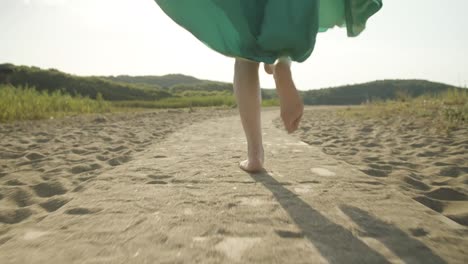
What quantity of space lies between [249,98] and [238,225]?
2.51ft

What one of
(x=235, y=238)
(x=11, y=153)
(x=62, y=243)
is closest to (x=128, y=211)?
(x=62, y=243)

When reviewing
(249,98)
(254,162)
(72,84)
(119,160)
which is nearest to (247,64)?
(249,98)

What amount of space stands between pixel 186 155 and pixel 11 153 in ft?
4.56

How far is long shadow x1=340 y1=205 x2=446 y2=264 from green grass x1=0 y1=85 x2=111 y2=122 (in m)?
6.13

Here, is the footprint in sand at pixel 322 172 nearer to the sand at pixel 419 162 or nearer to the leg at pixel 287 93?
the sand at pixel 419 162

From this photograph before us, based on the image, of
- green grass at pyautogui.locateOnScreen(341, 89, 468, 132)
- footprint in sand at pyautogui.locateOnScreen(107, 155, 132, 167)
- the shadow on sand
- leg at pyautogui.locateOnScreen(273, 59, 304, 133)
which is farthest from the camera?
green grass at pyautogui.locateOnScreen(341, 89, 468, 132)

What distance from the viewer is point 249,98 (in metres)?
1.71

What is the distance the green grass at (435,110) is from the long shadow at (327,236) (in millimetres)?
3129

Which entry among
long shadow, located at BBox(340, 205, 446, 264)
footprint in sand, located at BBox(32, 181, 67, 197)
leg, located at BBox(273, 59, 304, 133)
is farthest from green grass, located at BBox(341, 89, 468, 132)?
footprint in sand, located at BBox(32, 181, 67, 197)

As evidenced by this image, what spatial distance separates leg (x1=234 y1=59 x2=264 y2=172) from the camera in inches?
66.1

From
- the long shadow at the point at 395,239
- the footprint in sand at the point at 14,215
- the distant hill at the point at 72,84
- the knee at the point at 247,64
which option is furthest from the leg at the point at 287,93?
the distant hill at the point at 72,84

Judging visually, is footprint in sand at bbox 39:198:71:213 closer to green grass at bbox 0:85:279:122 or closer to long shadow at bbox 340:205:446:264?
long shadow at bbox 340:205:446:264

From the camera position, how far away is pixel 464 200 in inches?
58.6

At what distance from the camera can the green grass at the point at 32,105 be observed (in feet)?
19.9
